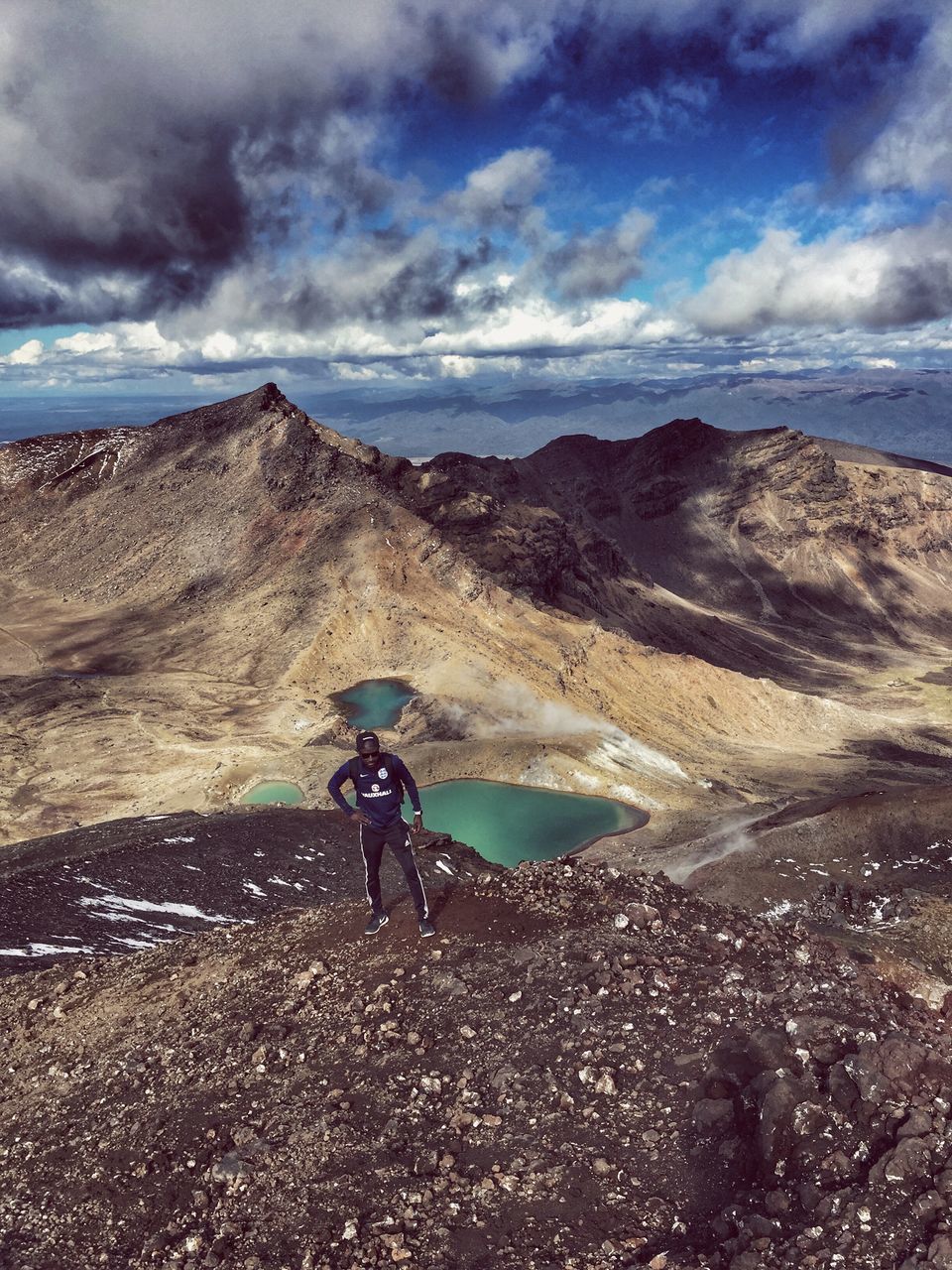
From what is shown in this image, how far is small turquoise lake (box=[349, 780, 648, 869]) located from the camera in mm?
34438

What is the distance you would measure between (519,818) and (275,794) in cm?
1087

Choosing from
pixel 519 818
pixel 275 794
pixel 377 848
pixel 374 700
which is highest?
pixel 377 848

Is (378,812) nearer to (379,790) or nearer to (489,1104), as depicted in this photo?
(379,790)

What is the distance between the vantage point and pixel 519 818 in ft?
122

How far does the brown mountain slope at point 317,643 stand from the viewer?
40906mm

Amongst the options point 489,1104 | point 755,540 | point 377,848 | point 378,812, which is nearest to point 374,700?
point 377,848

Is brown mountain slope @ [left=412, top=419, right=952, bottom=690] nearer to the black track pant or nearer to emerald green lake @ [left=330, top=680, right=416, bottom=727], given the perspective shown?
emerald green lake @ [left=330, top=680, right=416, bottom=727]

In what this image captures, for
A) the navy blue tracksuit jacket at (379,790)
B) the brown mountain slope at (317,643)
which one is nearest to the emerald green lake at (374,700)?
the brown mountain slope at (317,643)

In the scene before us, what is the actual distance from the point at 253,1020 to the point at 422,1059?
212 cm

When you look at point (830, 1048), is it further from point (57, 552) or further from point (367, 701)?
point (57, 552)

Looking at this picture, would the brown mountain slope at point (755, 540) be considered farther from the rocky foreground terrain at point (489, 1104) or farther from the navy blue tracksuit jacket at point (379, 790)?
the rocky foreground terrain at point (489, 1104)

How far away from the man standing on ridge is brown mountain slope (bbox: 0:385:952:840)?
1010 inches

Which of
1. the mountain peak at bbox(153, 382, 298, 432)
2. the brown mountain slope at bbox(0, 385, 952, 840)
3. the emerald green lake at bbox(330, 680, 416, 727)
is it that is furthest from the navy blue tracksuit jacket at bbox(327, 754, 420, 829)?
the mountain peak at bbox(153, 382, 298, 432)

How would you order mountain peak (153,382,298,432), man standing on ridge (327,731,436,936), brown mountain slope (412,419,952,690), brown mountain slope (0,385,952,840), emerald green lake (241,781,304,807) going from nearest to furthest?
man standing on ridge (327,731,436,936)
emerald green lake (241,781,304,807)
brown mountain slope (0,385,952,840)
mountain peak (153,382,298,432)
brown mountain slope (412,419,952,690)
